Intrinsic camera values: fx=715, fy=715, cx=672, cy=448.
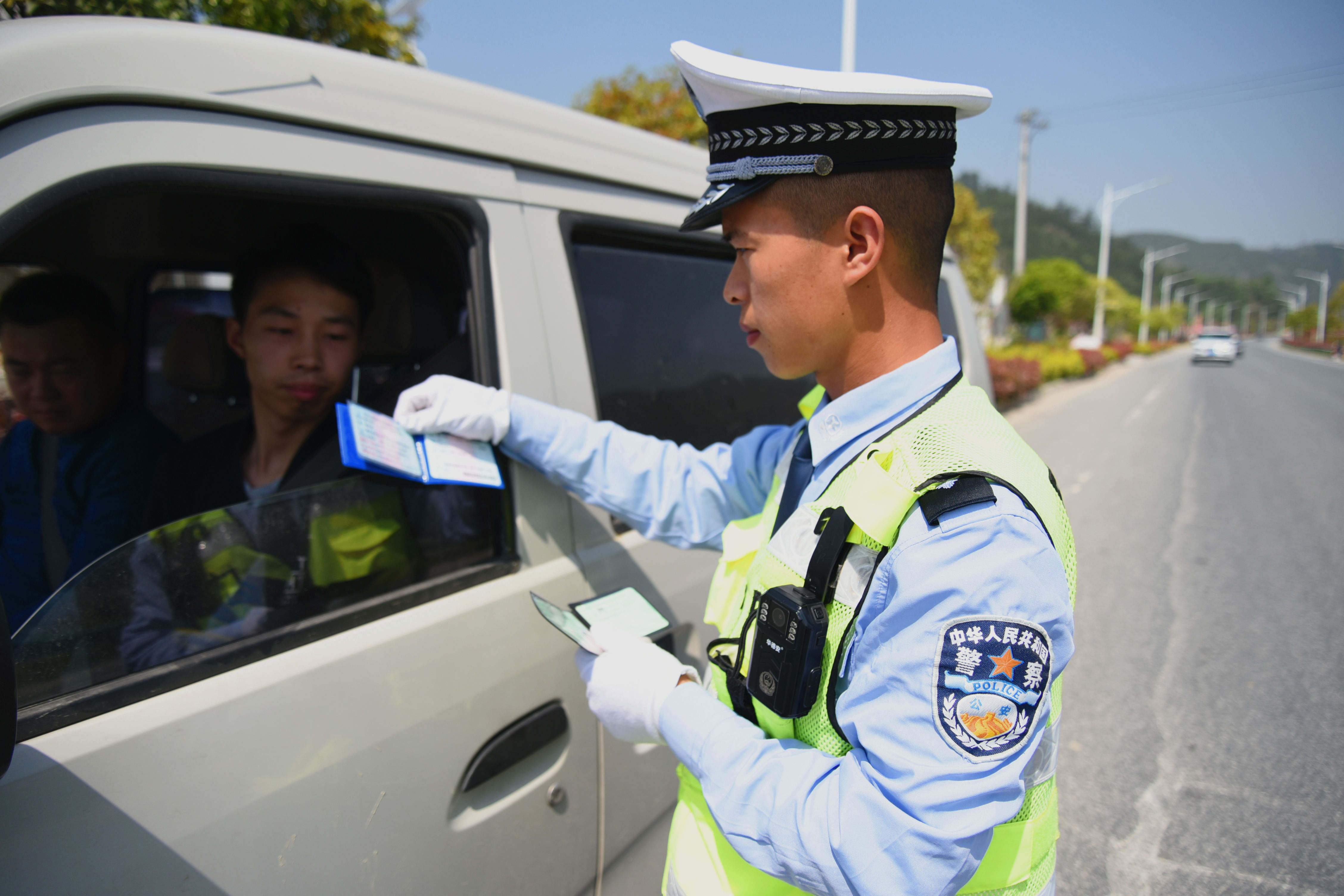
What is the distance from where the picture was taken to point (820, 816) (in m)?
0.84

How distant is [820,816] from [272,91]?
49.3 inches

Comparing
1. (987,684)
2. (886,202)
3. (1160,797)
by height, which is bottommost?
(1160,797)

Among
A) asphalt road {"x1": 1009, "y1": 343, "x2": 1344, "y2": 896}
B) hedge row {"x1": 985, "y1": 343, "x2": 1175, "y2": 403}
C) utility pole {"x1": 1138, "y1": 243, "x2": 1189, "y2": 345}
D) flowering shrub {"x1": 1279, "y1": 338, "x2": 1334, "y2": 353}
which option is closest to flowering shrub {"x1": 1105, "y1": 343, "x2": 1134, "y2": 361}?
hedge row {"x1": 985, "y1": 343, "x2": 1175, "y2": 403}

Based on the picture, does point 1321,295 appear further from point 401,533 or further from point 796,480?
point 401,533

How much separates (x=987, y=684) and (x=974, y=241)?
2080 cm

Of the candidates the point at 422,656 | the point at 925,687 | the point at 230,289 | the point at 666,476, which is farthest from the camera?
the point at 230,289

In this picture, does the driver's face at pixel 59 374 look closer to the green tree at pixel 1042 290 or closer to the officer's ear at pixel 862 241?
the officer's ear at pixel 862 241

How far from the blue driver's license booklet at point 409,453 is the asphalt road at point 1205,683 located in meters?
2.31

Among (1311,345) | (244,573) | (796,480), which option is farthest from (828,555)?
(1311,345)

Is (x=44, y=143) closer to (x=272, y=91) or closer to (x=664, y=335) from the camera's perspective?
(x=272, y=91)

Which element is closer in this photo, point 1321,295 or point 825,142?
point 825,142

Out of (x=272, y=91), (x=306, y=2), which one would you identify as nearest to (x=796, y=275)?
(x=272, y=91)

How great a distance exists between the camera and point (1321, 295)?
2744 inches

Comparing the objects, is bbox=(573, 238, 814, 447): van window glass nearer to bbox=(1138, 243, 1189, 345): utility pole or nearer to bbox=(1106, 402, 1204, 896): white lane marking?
bbox=(1106, 402, 1204, 896): white lane marking
